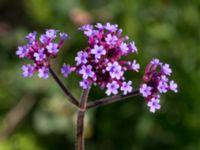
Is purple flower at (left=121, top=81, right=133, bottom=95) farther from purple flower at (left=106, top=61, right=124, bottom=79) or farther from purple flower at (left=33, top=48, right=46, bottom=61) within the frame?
purple flower at (left=33, top=48, right=46, bottom=61)

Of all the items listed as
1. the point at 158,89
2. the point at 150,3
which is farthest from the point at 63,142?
the point at 158,89

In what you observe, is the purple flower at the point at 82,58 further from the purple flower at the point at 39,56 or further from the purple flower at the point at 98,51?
the purple flower at the point at 39,56

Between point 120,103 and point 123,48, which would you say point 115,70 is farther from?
point 120,103

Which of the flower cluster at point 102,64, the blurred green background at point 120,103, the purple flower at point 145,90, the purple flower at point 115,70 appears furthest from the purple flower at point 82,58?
the blurred green background at point 120,103

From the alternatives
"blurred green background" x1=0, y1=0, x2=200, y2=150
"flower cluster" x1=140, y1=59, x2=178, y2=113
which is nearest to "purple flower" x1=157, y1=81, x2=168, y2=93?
"flower cluster" x1=140, y1=59, x2=178, y2=113

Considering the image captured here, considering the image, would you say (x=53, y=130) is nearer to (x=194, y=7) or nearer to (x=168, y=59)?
(x=168, y=59)

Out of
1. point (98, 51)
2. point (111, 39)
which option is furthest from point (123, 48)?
point (98, 51)
